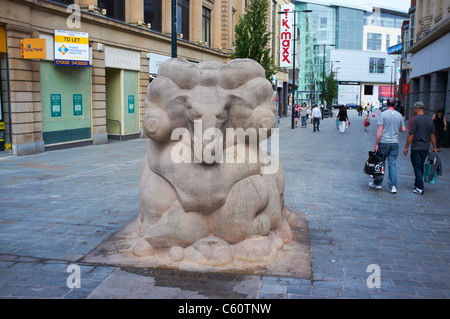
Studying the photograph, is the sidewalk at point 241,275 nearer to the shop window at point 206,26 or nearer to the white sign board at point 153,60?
the white sign board at point 153,60

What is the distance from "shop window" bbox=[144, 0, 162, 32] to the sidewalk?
1330 centimetres

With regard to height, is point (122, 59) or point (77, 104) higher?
point (122, 59)

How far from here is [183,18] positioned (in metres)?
26.1

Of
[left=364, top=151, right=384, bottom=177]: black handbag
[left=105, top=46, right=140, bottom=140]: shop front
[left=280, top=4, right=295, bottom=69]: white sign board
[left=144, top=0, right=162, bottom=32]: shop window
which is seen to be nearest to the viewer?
[left=364, top=151, right=384, bottom=177]: black handbag

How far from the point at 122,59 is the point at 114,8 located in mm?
2307

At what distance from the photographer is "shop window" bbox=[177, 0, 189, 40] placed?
25453 mm

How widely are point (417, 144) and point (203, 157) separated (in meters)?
5.92

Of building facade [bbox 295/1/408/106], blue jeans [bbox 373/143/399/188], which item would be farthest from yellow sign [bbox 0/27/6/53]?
building facade [bbox 295/1/408/106]

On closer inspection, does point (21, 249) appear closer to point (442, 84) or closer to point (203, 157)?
point (203, 157)

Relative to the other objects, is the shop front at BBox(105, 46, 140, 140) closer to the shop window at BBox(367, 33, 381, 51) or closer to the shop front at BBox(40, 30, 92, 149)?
the shop front at BBox(40, 30, 92, 149)

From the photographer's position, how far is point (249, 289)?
4.14 metres

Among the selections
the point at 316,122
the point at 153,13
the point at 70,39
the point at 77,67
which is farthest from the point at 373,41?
the point at 70,39

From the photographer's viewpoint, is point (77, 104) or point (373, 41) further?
point (373, 41)

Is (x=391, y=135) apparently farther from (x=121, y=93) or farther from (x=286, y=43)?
(x=286, y=43)
